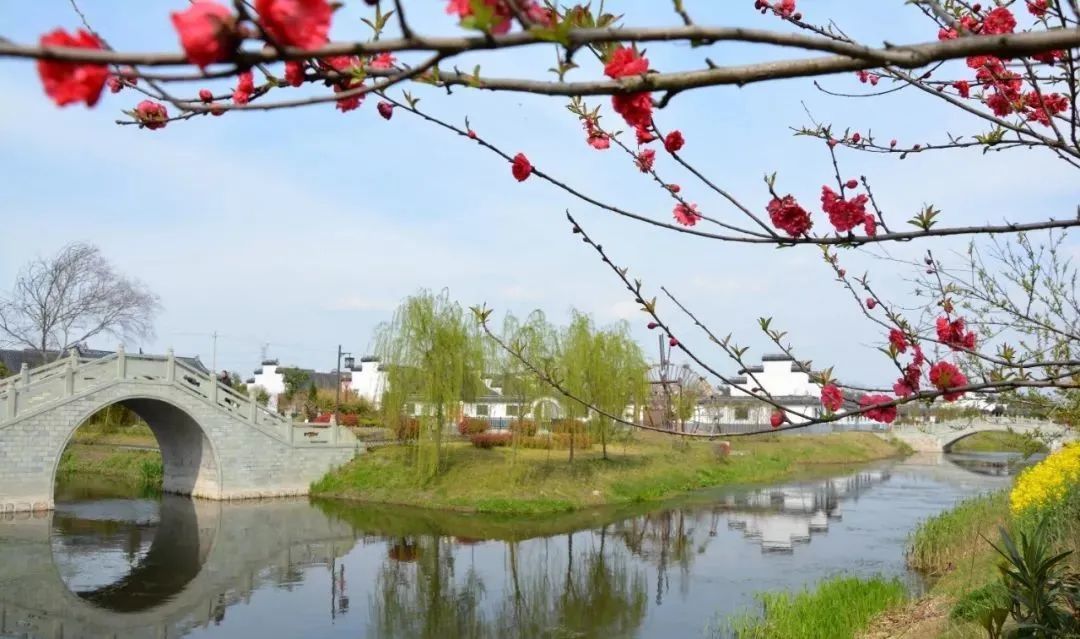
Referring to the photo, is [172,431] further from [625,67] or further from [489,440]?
[625,67]

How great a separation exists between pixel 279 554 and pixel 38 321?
20799 millimetres

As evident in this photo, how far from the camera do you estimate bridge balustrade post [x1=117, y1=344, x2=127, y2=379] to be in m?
17.5

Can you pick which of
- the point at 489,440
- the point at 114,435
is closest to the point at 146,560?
the point at 489,440

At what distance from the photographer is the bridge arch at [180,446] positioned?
61.7ft

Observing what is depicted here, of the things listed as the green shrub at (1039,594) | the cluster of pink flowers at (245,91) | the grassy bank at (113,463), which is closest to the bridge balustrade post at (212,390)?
the grassy bank at (113,463)

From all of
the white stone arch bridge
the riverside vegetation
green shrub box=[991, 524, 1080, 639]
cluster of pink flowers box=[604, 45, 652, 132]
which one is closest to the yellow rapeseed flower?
the riverside vegetation

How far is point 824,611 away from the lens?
8.78 m

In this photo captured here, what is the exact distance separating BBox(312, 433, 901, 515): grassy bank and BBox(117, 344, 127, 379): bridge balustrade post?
5075 mm

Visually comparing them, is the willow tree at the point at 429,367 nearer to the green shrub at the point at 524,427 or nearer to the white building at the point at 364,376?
the green shrub at the point at 524,427

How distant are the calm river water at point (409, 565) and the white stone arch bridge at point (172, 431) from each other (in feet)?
2.94

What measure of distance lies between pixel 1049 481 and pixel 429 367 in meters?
12.9

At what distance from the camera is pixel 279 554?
13.4 metres

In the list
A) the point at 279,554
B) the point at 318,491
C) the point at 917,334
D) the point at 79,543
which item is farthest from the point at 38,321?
the point at 917,334

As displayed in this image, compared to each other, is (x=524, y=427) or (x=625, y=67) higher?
(x=625, y=67)
